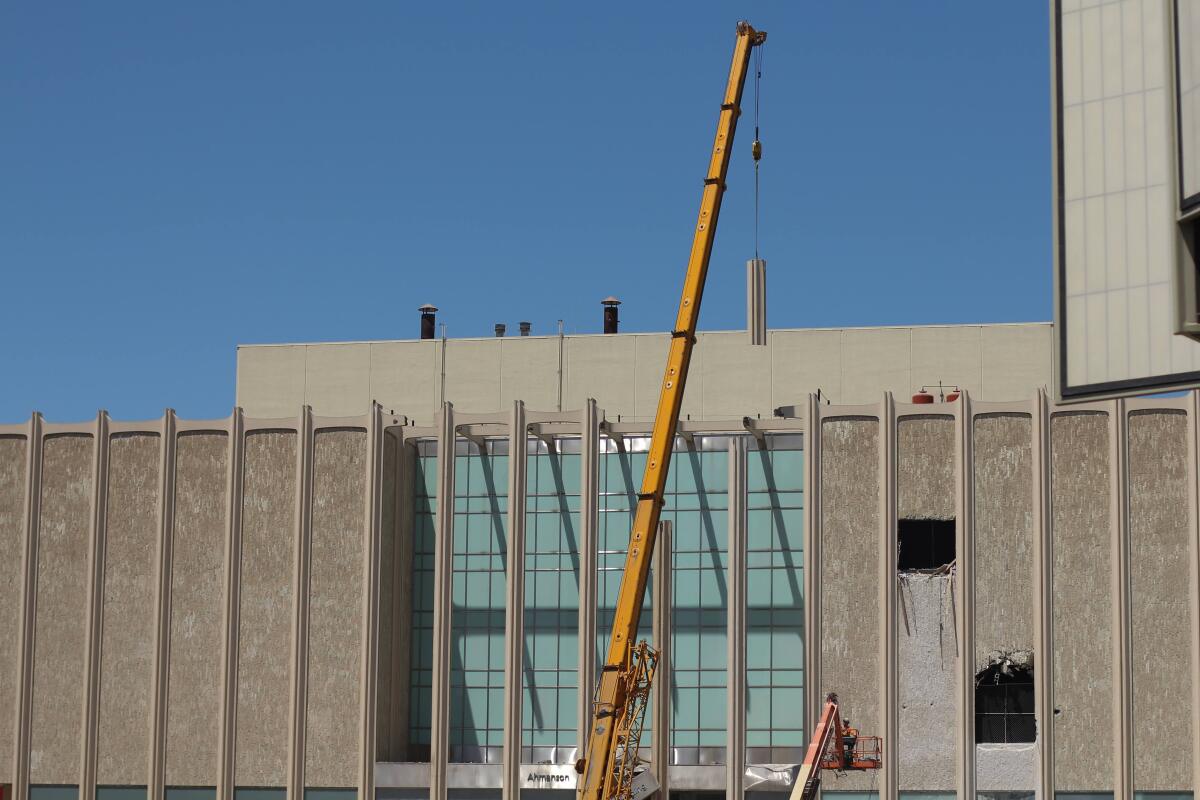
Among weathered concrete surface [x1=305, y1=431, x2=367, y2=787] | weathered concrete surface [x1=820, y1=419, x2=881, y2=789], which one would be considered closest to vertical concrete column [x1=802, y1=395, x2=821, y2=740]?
weathered concrete surface [x1=820, y1=419, x2=881, y2=789]

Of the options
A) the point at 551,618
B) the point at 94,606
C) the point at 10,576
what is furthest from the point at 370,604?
the point at 10,576

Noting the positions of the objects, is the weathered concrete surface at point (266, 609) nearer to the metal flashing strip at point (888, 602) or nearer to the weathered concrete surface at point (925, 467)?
the metal flashing strip at point (888, 602)

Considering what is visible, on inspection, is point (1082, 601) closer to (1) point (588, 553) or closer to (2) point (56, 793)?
(1) point (588, 553)

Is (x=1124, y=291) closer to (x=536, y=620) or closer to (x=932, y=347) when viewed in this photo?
(x=536, y=620)

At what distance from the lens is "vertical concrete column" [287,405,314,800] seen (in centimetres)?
5634

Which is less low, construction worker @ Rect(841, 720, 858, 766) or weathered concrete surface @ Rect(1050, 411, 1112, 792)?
weathered concrete surface @ Rect(1050, 411, 1112, 792)

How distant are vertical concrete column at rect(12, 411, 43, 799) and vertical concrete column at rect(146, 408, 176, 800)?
3.98m

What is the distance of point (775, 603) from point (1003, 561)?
659 centimetres

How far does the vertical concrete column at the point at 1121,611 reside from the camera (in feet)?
172

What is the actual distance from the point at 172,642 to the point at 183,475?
5.08 metres

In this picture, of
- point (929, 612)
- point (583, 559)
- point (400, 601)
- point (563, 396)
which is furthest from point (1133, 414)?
point (563, 396)

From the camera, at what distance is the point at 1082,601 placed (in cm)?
5372

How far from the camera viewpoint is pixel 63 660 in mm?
58781

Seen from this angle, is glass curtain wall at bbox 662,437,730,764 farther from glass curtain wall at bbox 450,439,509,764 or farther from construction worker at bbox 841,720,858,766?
glass curtain wall at bbox 450,439,509,764
